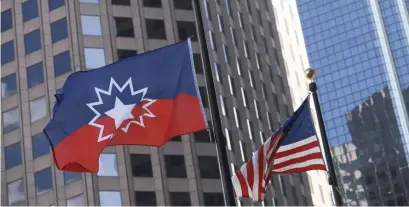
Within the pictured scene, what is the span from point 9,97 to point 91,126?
2277 inches

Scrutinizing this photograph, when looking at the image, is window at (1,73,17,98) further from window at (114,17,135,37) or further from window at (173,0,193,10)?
window at (173,0,193,10)

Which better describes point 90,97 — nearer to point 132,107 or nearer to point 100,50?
point 132,107

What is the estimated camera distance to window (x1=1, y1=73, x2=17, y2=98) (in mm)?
80363

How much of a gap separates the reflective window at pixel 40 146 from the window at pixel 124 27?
10.1 m

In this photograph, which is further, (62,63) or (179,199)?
(62,63)

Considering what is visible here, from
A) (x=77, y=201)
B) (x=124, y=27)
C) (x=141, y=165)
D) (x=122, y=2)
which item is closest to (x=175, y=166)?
(x=141, y=165)

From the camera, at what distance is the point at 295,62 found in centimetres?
10344

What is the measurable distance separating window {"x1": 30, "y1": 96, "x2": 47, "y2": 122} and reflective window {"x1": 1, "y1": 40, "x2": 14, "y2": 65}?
4.75 meters

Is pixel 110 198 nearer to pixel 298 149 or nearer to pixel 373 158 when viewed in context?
pixel 298 149

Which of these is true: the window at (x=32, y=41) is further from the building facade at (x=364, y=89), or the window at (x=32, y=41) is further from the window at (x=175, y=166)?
the building facade at (x=364, y=89)

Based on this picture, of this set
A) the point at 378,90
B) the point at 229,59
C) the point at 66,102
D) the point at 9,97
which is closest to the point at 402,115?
the point at 378,90

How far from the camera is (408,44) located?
19288 centimetres

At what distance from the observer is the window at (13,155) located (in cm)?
7719

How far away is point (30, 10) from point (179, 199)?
21.0 m
